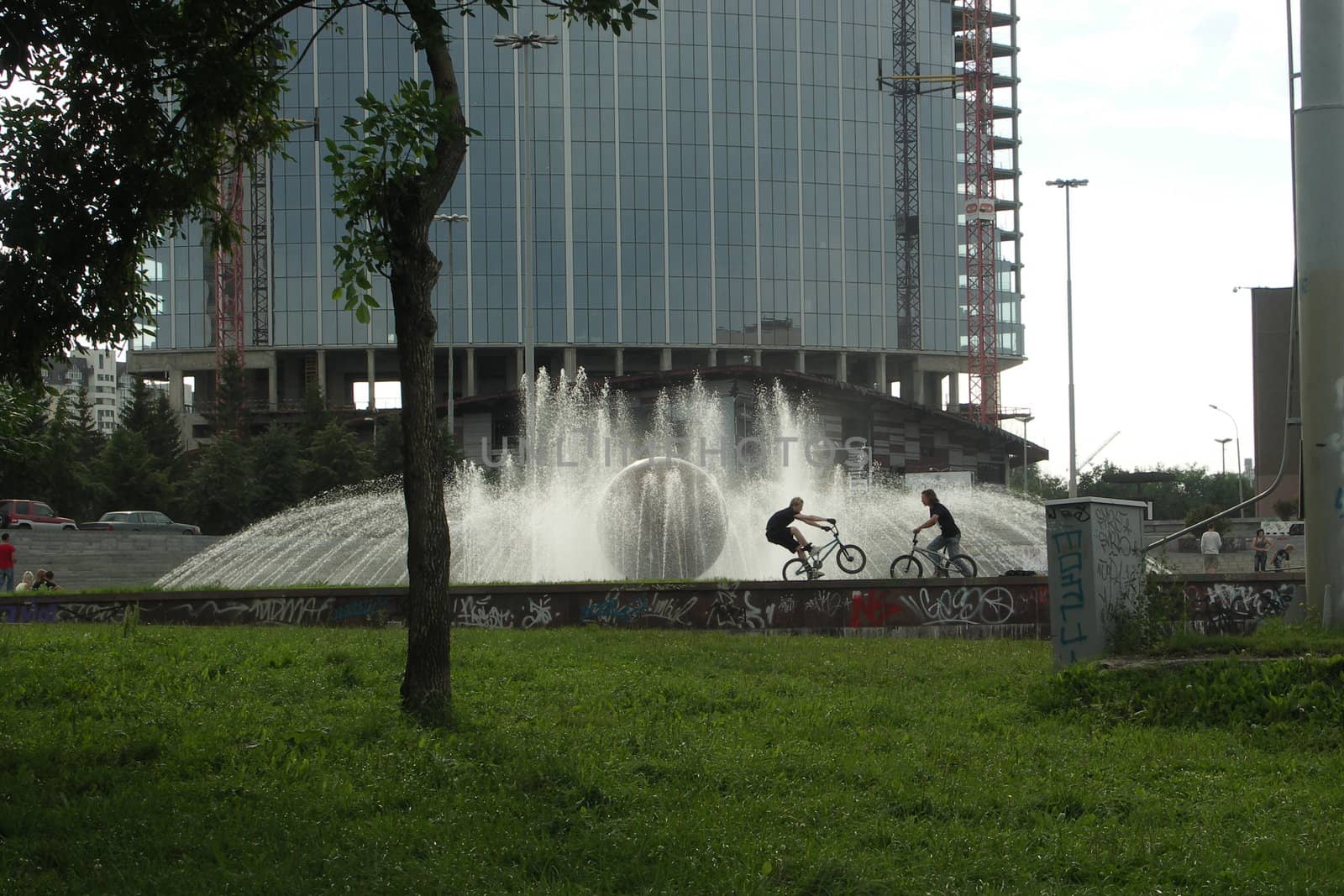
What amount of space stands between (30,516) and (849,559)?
38.4 metres

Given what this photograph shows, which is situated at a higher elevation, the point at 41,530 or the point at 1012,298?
the point at 1012,298

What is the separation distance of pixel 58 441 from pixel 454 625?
3172 cm

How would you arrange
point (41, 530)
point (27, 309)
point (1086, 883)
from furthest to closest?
point (41, 530), point (27, 309), point (1086, 883)

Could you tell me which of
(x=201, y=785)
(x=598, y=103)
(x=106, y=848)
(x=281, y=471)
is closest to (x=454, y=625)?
(x=201, y=785)

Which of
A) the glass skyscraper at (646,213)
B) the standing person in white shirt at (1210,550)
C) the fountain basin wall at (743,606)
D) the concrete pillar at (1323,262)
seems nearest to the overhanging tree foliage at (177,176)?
the concrete pillar at (1323,262)

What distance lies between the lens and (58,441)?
1718 inches

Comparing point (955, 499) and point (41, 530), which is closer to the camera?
point (955, 499)

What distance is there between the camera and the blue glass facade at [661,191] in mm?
87750

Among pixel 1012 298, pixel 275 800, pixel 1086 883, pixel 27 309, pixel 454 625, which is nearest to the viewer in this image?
pixel 1086 883

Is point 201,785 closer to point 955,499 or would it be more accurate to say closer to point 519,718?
point 519,718

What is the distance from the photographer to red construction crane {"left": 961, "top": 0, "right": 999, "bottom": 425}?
94625mm

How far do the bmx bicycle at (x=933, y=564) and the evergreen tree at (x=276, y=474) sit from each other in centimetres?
4320

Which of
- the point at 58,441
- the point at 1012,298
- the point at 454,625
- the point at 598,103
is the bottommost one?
the point at 454,625

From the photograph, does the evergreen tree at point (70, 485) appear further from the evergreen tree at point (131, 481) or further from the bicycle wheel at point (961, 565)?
the bicycle wheel at point (961, 565)
